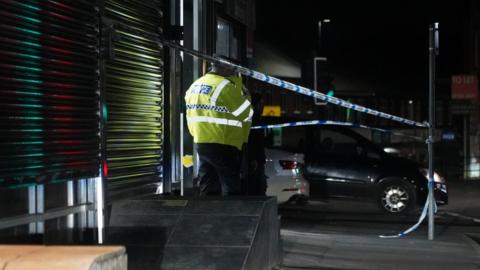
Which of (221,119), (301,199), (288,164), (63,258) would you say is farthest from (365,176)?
(63,258)

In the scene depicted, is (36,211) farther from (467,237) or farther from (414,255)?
(467,237)

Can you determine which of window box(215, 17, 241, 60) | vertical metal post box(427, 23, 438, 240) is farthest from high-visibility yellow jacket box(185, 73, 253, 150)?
vertical metal post box(427, 23, 438, 240)

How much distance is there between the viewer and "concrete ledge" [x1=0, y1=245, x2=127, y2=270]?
3684 millimetres

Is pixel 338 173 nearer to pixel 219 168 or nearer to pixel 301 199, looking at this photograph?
pixel 301 199

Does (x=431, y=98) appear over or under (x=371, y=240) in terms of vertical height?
over

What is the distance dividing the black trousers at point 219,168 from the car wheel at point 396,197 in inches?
287

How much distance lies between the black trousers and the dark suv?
6.79m

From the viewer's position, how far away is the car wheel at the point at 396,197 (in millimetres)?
13906

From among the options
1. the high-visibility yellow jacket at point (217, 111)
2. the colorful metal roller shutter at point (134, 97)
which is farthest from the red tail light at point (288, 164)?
the high-visibility yellow jacket at point (217, 111)

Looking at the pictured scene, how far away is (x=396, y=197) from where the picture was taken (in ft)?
45.7

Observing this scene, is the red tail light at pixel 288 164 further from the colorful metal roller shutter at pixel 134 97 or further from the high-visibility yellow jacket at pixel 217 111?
Answer: the high-visibility yellow jacket at pixel 217 111

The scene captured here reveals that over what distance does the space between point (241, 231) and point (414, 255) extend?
2.79 m

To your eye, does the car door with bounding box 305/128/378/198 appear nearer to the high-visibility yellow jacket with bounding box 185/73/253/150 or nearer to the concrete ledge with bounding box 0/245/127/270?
the high-visibility yellow jacket with bounding box 185/73/253/150

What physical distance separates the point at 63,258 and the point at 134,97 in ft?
11.3
